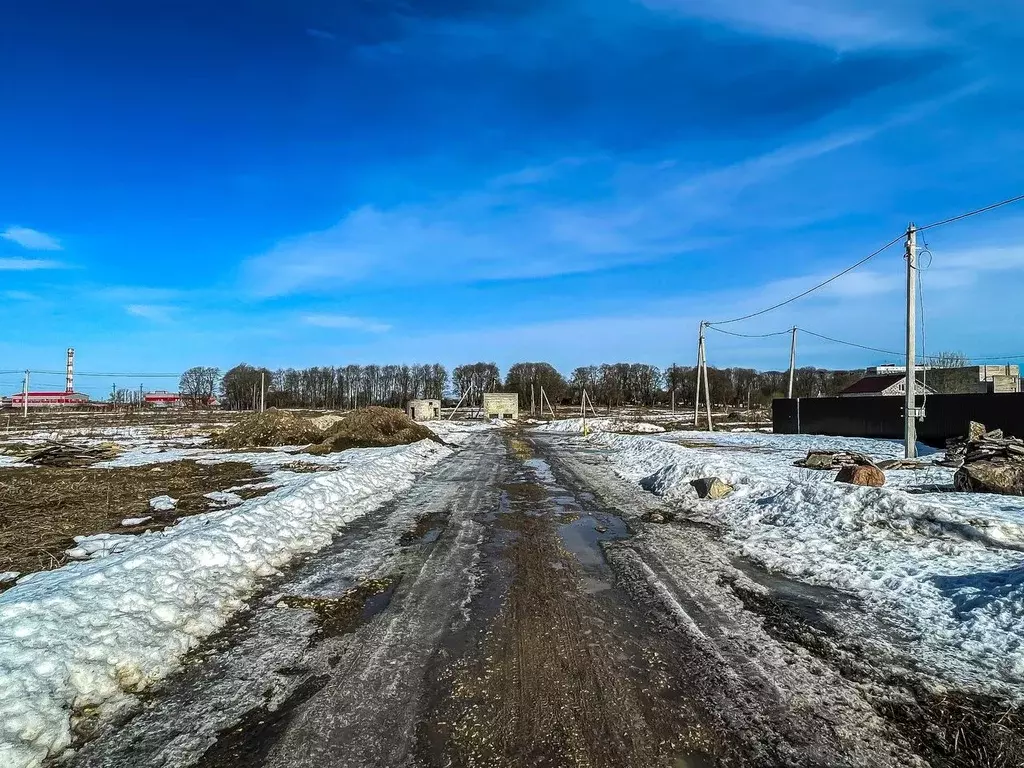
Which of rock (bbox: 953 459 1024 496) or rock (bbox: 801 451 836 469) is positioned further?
rock (bbox: 801 451 836 469)

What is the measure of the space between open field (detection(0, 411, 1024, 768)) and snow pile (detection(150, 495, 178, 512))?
0.51 metres

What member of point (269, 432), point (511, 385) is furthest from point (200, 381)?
point (269, 432)

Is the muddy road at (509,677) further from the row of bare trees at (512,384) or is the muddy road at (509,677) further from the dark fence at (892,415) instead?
the row of bare trees at (512,384)

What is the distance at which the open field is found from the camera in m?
3.31

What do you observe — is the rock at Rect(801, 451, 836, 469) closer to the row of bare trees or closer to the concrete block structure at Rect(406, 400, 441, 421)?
the concrete block structure at Rect(406, 400, 441, 421)

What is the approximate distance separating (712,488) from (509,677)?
8.60 meters

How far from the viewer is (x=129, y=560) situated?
5945 millimetres

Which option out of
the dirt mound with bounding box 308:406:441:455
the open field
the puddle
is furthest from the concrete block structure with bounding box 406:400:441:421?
the puddle

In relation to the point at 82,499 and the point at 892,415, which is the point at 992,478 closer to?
the point at 82,499

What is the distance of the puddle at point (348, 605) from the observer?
16.6 ft

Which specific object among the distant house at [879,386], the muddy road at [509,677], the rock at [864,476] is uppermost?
the distant house at [879,386]

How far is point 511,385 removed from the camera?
98.6m

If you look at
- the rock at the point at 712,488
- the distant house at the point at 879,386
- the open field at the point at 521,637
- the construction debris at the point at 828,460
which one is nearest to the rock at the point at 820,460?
the construction debris at the point at 828,460

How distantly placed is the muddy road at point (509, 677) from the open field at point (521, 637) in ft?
0.07
